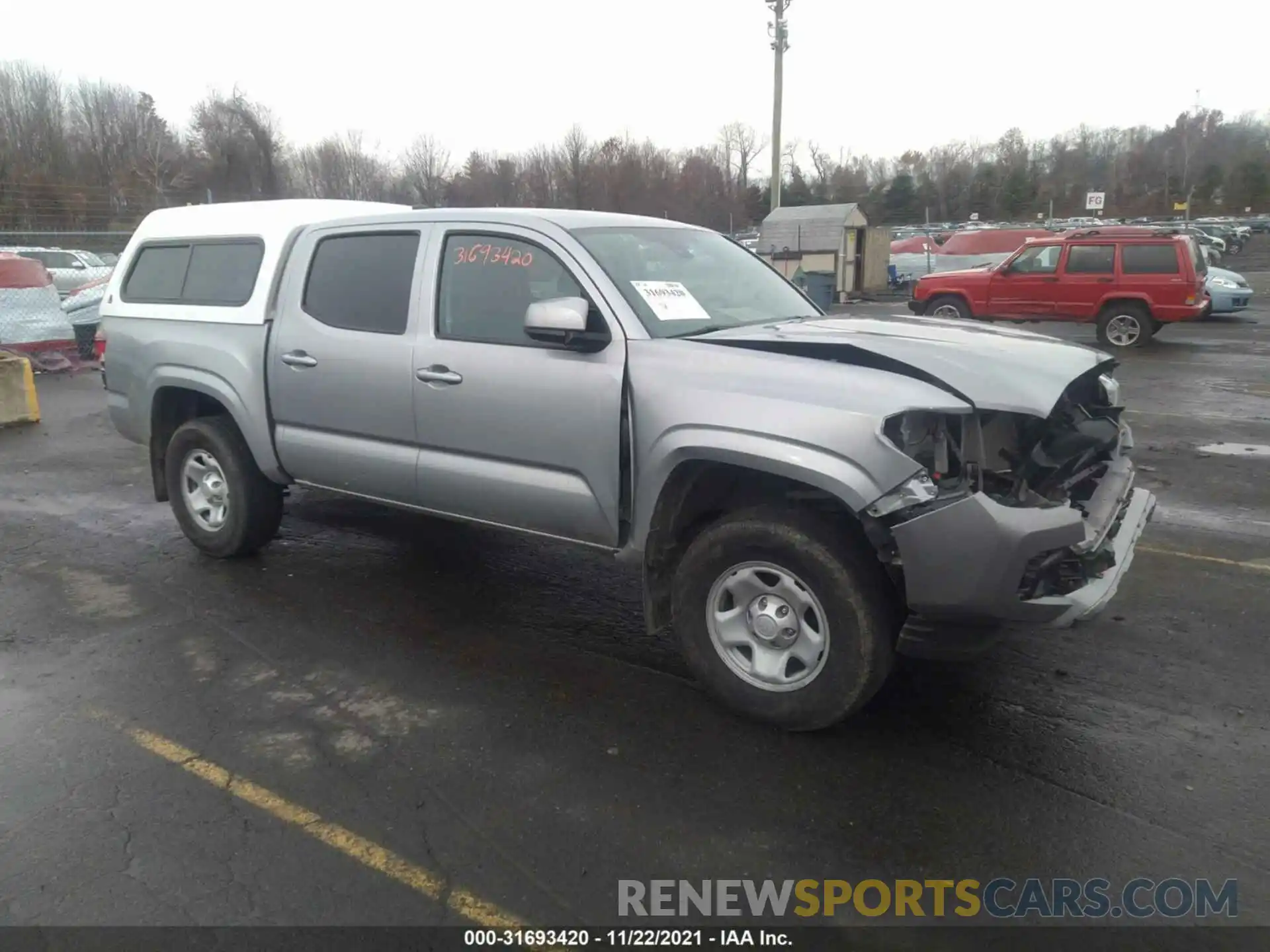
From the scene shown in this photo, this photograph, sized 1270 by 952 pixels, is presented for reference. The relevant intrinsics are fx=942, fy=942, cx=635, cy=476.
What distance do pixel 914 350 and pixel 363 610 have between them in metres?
3.08

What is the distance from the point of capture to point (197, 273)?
5629 mm

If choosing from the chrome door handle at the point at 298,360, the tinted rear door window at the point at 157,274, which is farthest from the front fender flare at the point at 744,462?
the tinted rear door window at the point at 157,274

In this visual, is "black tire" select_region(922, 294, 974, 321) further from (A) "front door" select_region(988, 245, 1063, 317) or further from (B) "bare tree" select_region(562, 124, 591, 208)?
(B) "bare tree" select_region(562, 124, 591, 208)

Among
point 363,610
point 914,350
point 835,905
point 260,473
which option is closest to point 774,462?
point 914,350

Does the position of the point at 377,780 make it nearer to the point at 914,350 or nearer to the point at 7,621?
the point at 914,350

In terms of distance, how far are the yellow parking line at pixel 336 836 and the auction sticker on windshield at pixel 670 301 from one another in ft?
7.56

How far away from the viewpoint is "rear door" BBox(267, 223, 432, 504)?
4.60m

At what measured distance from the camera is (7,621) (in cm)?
491

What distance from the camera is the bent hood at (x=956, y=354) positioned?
331 centimetres

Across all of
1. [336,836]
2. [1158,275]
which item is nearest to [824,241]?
[1158,275]

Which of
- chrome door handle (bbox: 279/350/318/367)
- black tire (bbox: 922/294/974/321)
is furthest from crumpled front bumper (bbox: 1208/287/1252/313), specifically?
chrome door handle (bbox: 279/350/318/367)

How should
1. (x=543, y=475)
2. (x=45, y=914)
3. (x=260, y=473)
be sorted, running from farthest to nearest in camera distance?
(x=260, y=473), (x=543, y=475), (x=45, y=914)

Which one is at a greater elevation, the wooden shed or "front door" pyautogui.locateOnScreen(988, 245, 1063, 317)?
the wooden shed

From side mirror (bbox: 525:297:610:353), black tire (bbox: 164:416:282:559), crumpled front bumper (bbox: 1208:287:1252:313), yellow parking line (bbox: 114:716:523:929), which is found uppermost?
side mirror (bbox: 525:297:610:353)
